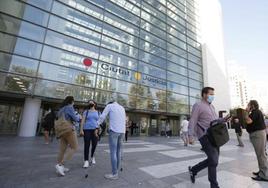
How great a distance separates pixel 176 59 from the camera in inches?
883

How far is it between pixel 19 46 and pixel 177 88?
18186 mm

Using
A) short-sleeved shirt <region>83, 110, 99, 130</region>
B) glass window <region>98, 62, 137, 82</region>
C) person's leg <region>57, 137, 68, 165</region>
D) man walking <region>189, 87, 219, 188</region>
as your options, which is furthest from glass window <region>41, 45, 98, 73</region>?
man walking <region>189, 87, 219, 188</region>

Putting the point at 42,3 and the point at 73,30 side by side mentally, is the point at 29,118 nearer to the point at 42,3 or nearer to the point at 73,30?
the point at 73,30

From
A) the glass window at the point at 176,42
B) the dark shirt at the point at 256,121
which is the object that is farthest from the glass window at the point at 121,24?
the dark shirt at the point at 256,121

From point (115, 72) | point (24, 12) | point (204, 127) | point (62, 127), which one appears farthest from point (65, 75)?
point (204, 127)

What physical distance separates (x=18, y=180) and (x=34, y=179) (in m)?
0.27

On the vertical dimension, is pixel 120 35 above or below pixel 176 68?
above

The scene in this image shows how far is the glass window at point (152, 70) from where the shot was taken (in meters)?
18.4

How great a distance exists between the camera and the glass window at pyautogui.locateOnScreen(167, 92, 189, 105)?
19708 millimetres

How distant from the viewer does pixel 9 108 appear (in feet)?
40.2

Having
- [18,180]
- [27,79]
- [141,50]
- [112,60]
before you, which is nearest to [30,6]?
[27,79]

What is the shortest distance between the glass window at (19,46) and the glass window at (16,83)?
76.3 inches

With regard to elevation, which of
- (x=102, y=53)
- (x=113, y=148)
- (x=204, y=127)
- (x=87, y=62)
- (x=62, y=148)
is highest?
(x=102, y=53)

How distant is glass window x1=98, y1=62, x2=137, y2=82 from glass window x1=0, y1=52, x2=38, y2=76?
5.61 meters
